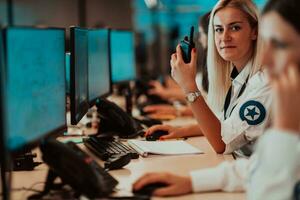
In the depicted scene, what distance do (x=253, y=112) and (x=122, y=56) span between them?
164 centimetres

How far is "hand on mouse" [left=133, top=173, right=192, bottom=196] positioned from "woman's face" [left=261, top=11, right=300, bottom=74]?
0.46 metres

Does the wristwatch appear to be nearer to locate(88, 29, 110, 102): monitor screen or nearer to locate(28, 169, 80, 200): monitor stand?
locate(88, 29, 110, 102): monitor screen

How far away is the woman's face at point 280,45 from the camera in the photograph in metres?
1.15

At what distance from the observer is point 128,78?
11.5 ft

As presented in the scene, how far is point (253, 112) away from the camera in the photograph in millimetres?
1870

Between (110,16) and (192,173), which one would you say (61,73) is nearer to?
(192,173)

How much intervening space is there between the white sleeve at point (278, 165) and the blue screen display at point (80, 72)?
35.7 inches

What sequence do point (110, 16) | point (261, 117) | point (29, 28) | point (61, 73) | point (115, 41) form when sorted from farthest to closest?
1. point (110, 16)
2. point (115, 41)
3. point (261, 117)
4. point (61, 73)
5. point (29, 28)

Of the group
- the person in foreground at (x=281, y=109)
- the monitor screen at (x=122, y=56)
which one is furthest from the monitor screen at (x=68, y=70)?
the monitor screen at (x=122, y=56)

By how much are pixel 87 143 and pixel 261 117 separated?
0.73m

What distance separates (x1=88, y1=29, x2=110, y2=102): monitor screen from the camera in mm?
2256

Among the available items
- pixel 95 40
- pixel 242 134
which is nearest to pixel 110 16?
pixel 95 40

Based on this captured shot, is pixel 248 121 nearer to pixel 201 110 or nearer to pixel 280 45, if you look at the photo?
pixel 201 110

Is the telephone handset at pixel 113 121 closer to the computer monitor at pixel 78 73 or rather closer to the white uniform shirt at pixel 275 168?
the computer monitor at pixel 78 73
